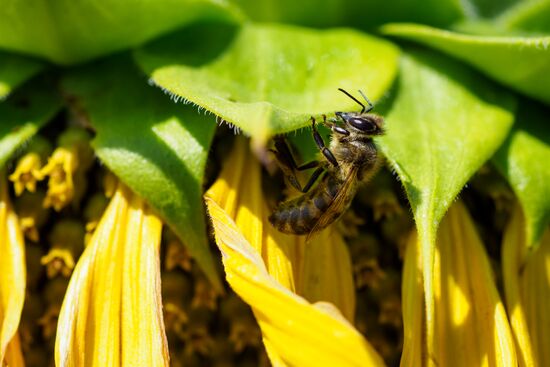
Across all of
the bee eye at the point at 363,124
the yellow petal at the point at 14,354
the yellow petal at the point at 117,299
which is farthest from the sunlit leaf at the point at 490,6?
the yellow petal at the point at 14,354

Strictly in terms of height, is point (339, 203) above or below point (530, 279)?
above

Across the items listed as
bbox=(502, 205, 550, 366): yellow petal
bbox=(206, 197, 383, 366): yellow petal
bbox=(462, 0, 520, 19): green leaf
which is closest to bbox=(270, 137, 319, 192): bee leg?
bbox=(206, 197, 383, 366): yellow petal

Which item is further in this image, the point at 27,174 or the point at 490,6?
the point at 490,6

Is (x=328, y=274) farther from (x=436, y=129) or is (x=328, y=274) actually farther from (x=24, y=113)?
(x=24, y=113)

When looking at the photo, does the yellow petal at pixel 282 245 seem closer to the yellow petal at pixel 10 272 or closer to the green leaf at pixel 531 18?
the yellow petal at pixel 10 272

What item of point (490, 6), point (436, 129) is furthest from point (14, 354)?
point (490, 6)

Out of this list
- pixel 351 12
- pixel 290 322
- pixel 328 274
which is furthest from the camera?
pixel 351 12

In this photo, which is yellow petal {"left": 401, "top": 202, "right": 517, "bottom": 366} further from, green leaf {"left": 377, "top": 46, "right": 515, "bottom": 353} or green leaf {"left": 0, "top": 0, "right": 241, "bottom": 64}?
green leaf {"left": 0, "top": 0, "right": 241, "bottom": 64}

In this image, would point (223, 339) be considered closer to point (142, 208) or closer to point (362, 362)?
point (142, 208)
